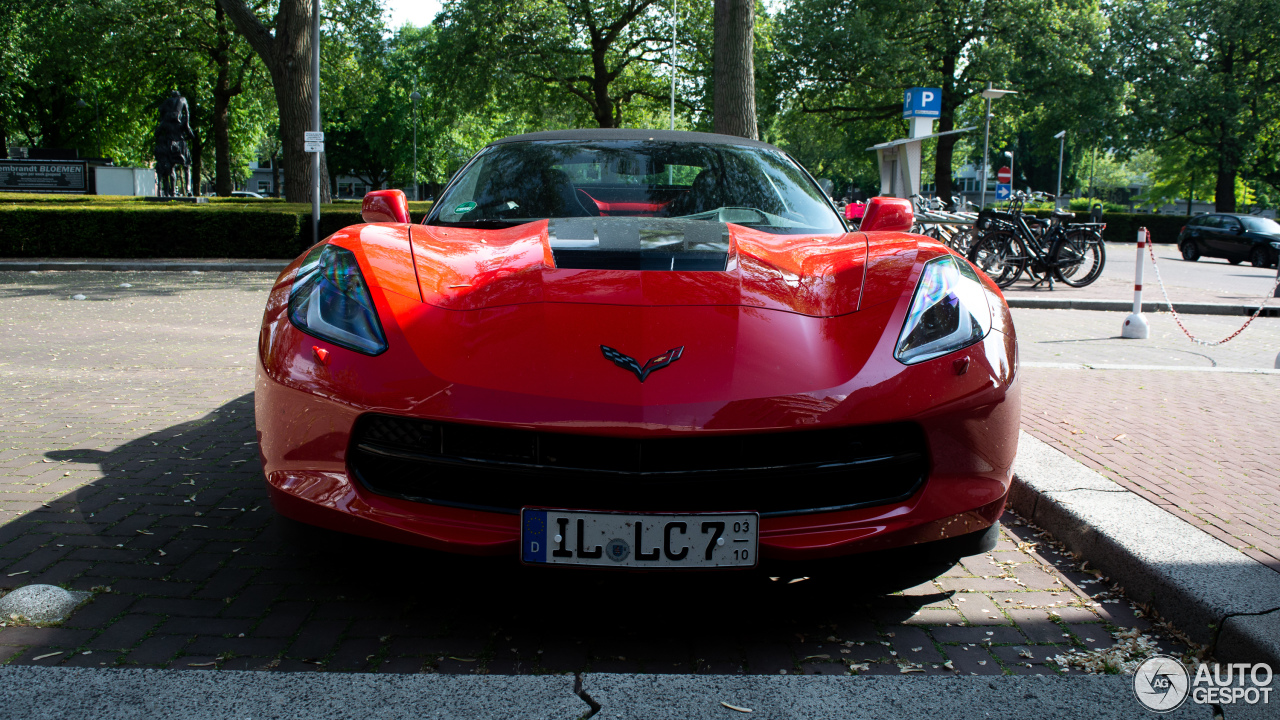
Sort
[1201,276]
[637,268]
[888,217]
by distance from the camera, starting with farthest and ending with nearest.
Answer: [1201,276] < [888,217] < [637,268]

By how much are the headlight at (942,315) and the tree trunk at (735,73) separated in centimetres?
A: 1154

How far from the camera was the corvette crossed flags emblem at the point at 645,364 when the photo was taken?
2.15 m

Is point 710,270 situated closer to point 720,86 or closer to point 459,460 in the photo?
point 459,460

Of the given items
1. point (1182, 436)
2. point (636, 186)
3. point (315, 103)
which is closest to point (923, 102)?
point (315, 103)

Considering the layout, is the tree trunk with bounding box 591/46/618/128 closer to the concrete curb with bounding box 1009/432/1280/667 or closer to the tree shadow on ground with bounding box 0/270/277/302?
the tree shadow on ground with bounding box 0/270/277/302

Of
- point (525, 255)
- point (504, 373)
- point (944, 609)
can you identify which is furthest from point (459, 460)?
point (944, 609)

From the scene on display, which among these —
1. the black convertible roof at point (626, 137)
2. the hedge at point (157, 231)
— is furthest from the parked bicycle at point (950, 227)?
the black convertible roof at point (626, 137)

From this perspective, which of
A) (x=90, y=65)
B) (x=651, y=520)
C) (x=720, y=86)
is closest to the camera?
(x=651, y=520)

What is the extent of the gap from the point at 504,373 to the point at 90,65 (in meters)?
31.1

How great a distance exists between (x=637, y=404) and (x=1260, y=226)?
2891 centimetres

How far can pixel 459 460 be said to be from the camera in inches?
85.2

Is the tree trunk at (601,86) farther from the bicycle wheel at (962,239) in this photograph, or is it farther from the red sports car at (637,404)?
the red sports car at (637,404)

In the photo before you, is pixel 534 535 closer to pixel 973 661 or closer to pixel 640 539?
pixel 640 539

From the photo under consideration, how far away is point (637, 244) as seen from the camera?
2764 millimetres
